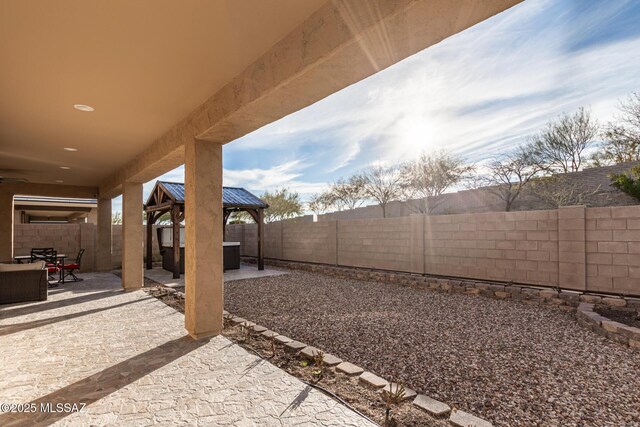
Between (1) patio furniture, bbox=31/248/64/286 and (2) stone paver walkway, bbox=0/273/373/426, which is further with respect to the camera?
(1) patio furniture, bbox=31/248/64/286

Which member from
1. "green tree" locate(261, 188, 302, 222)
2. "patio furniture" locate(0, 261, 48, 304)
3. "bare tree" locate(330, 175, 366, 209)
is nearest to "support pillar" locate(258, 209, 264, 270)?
"patio furniture" locate(0, 261, 48, 304)

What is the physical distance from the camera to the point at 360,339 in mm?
4074

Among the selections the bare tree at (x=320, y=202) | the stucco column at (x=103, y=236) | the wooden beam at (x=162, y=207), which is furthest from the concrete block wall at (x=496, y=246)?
the bare tree at (x=320, y=202)

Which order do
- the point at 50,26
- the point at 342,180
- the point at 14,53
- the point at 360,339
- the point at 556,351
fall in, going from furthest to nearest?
1. the point at 342,180
2. the point at 360,339
3. the point at 556,351
4. the point at 14,53
5. the point at 50,26

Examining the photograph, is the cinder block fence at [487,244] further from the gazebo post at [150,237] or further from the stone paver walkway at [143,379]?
the stone paver walkway at [143,379]

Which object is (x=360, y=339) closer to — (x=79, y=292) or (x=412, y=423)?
(x=412, y=423)

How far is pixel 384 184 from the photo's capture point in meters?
20.0

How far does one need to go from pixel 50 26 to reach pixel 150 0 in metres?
0.95

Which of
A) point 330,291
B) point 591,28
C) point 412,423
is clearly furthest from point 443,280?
point 591,28

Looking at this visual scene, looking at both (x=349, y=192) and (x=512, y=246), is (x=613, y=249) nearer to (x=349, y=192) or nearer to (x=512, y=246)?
(x=512, y=246)

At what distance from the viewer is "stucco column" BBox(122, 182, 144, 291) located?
7.45 meters

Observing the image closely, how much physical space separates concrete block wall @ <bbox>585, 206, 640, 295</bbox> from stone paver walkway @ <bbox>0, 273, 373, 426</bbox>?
5.35 meters

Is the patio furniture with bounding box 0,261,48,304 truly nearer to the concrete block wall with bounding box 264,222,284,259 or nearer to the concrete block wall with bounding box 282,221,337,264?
the concrete block wall with bounding box 282,221,337,264

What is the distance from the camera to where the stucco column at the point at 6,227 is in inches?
Answer: 382
